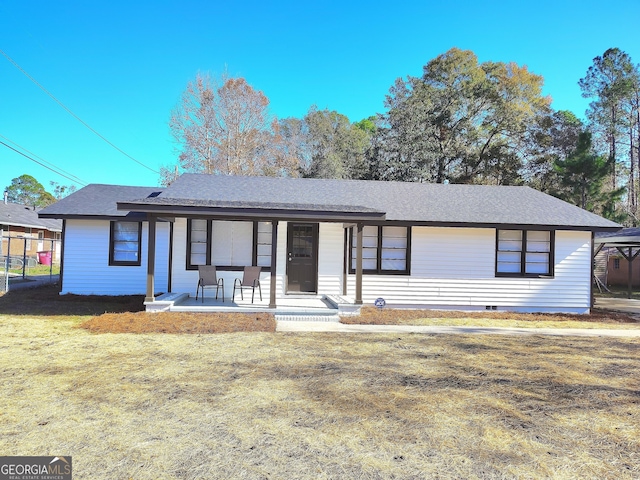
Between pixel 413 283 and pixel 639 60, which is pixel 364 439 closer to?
pixel 413 283

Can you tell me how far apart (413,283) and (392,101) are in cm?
1977

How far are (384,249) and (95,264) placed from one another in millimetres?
8878

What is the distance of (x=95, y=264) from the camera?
12406mm

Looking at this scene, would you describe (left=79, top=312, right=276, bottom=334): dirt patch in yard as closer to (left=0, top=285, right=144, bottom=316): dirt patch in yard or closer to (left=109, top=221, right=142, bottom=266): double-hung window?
(left=0, top=285, right=144, bottom=316): dirt patch in yard

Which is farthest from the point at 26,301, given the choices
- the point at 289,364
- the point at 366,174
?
the point at 366,174

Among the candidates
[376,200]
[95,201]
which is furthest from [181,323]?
[95,201]

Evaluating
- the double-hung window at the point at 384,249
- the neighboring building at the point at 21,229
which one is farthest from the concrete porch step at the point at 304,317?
the neighboring building at the point at 21,229

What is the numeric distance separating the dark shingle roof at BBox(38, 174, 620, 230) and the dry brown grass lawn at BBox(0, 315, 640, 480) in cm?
434

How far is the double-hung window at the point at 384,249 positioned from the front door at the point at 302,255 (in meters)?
1.10

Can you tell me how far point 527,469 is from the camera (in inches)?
120

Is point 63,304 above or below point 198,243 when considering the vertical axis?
below

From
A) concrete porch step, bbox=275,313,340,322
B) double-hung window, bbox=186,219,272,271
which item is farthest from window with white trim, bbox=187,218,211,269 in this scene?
concrete porch step, bbox=275,313,340,322

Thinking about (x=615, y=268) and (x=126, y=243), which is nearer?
(x=126, y=243)

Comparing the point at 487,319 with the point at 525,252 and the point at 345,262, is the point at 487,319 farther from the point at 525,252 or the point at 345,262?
the point at 345,262
